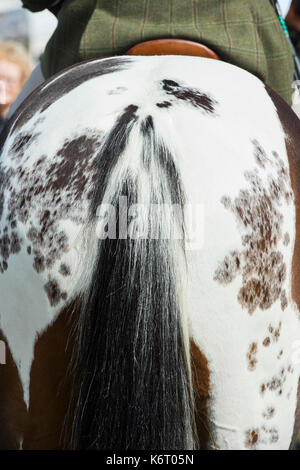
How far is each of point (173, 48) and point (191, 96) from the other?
1.45ft

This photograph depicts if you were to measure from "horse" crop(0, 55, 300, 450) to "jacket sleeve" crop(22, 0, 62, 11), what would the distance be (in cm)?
98

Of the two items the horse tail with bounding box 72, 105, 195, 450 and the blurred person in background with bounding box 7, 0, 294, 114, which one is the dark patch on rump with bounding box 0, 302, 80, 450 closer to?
the horse tail with bounding box 72, 105, 195, 450

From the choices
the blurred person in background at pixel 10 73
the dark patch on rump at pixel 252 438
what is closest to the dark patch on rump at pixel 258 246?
the dark patch on rump at pixel 252 438

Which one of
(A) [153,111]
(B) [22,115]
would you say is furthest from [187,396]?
(B) [22,115]

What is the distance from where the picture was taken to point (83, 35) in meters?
1.39

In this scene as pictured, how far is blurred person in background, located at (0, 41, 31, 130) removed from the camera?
326 centimetres

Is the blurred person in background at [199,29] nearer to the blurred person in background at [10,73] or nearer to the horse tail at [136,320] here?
the horse tail at [136,320]

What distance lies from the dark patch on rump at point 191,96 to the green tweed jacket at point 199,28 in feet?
1.51

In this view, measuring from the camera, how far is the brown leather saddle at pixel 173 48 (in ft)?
4.33

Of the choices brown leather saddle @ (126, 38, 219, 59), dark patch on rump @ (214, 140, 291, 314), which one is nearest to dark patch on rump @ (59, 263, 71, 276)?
dark patch on rump @ (214, 140, 291, 314)

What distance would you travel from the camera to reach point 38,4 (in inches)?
68.8

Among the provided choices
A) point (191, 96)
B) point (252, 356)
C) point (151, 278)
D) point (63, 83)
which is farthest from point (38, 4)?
point (252, 356)

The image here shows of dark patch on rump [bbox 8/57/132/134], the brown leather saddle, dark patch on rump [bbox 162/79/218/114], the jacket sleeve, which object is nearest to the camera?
dark patch on rump [bbox 162/79/218/114]

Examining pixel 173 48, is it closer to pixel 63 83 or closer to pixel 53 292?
pixel 63 83
